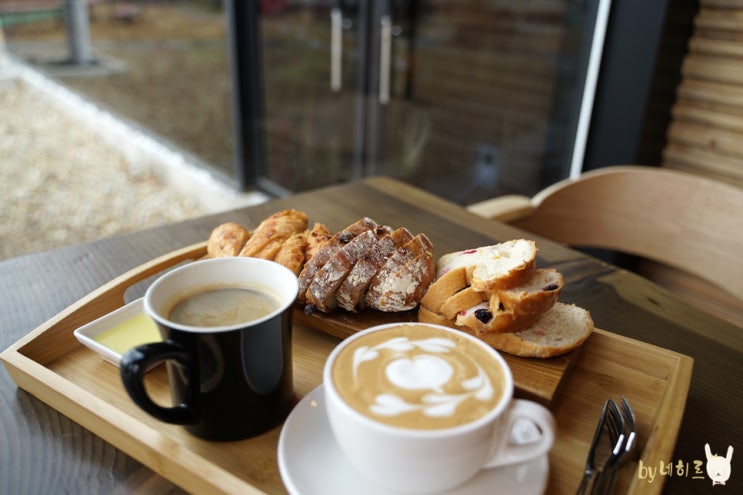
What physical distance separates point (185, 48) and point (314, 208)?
3.00 metres

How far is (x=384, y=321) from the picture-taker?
81 cm

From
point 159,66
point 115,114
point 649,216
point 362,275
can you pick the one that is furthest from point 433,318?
point 115,114

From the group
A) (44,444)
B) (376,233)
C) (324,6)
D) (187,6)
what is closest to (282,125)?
(324,6)

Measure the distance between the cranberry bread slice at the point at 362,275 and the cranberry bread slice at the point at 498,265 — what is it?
0.09m

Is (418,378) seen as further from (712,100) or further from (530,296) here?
(712,100)

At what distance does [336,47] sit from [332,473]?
7.77 feet

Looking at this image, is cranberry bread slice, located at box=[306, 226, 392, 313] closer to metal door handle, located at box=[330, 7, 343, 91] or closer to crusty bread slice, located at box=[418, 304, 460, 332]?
crusty bread slice, located at box=[418, 304, 460, 332]

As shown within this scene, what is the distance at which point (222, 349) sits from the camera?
563 millimetres

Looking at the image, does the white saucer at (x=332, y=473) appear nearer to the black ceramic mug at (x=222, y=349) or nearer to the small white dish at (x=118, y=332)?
the black ceramic mug at (x=222, y=349)

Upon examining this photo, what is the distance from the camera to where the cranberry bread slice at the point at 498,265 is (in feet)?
2.53

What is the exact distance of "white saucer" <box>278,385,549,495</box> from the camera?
536 millimetres

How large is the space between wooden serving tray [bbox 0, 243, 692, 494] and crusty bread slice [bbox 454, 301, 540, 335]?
0.05 metres

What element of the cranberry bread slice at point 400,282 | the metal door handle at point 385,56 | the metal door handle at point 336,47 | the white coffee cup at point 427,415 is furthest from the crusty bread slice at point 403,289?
the metal door handle at point 336,47

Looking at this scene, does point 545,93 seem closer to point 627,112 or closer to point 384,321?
point 627,112
